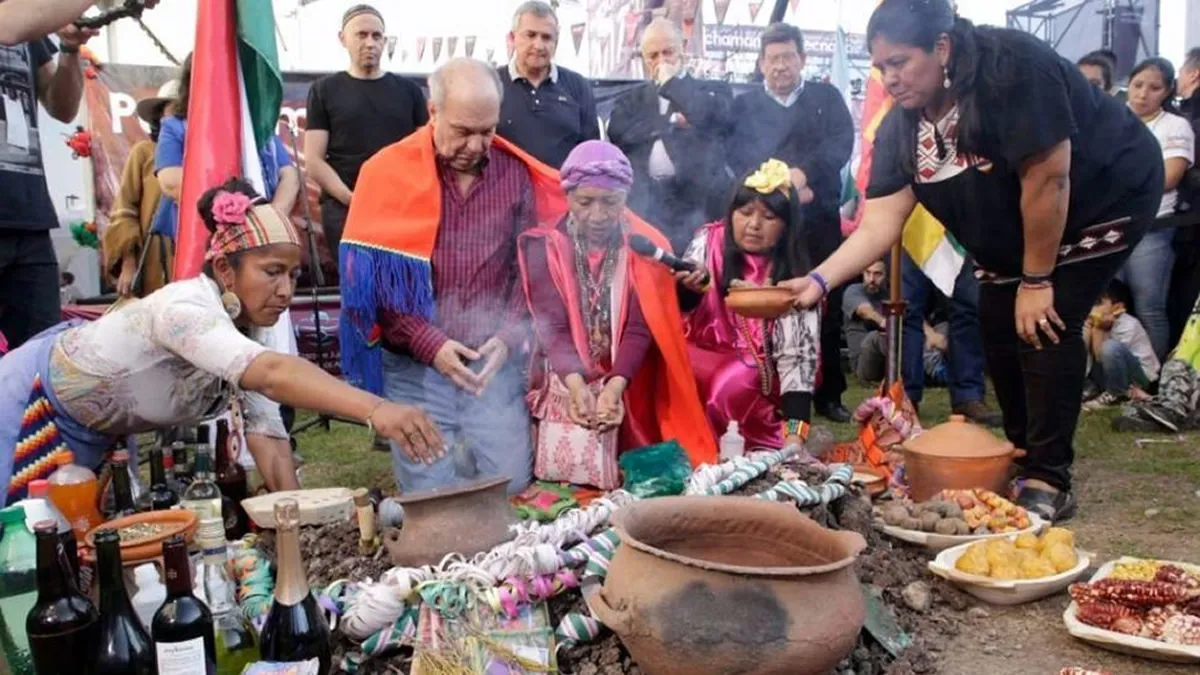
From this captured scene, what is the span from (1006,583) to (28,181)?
12.7ft

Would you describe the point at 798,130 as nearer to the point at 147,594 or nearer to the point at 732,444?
the point at 732,444

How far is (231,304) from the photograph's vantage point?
2928 millimetres

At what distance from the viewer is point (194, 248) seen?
3.79 metres

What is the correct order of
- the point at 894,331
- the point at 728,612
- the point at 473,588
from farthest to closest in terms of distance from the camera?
1. the point at 894,331
2. the point at 473,588
3. the point at 728,612

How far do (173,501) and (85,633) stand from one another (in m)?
1.23

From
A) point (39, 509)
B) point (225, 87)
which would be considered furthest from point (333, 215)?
point (39, 509)

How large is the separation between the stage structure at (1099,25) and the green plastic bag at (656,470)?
868cm

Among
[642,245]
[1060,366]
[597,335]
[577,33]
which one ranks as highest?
[577,33]

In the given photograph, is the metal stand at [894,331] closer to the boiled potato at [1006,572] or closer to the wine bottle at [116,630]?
the boiled potato at [1006,572]

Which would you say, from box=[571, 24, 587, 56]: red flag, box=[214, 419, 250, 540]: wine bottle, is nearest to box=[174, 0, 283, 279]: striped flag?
box=[214, 419, 250, 540]: wine bottle

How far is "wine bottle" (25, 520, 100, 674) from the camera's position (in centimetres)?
199

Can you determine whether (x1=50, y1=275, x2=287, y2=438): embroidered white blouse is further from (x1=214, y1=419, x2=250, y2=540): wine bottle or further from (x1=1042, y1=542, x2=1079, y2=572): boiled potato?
(x1=1042, y1=542, x2=1079, y2=572): boiled potato

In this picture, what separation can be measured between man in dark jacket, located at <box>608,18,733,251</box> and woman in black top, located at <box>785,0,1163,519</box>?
1.51m

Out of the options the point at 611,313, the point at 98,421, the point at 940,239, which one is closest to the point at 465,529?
the point at 98,421
